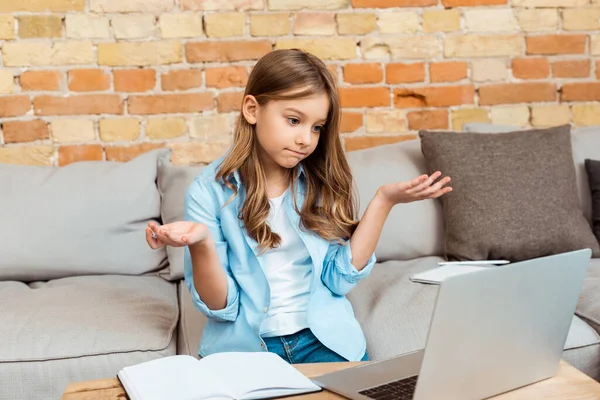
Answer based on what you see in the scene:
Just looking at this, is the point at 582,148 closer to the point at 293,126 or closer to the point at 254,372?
the point at 293,126

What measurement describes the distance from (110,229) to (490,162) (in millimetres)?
1111

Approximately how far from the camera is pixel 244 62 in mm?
2523

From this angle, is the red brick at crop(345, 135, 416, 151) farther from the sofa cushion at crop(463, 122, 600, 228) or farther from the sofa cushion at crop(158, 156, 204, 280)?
the sofa cushion at crop(158, 156, 204, 280)

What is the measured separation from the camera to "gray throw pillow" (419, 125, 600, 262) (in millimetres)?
2062

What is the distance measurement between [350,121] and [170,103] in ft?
2.09

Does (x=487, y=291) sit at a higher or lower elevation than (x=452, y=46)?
lower

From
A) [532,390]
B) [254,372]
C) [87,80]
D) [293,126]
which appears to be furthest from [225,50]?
[532,390]

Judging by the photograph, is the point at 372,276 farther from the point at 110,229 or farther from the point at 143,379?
the point at 143,379

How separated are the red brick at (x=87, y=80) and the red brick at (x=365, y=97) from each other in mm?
822

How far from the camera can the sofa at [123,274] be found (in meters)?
1.59

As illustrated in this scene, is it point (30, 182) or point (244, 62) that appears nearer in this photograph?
point (30, 182)

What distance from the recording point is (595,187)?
2.22 meters

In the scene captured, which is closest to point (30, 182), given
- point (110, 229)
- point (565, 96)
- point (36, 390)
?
point (110, 229)

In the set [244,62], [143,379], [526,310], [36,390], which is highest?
[244,62]
